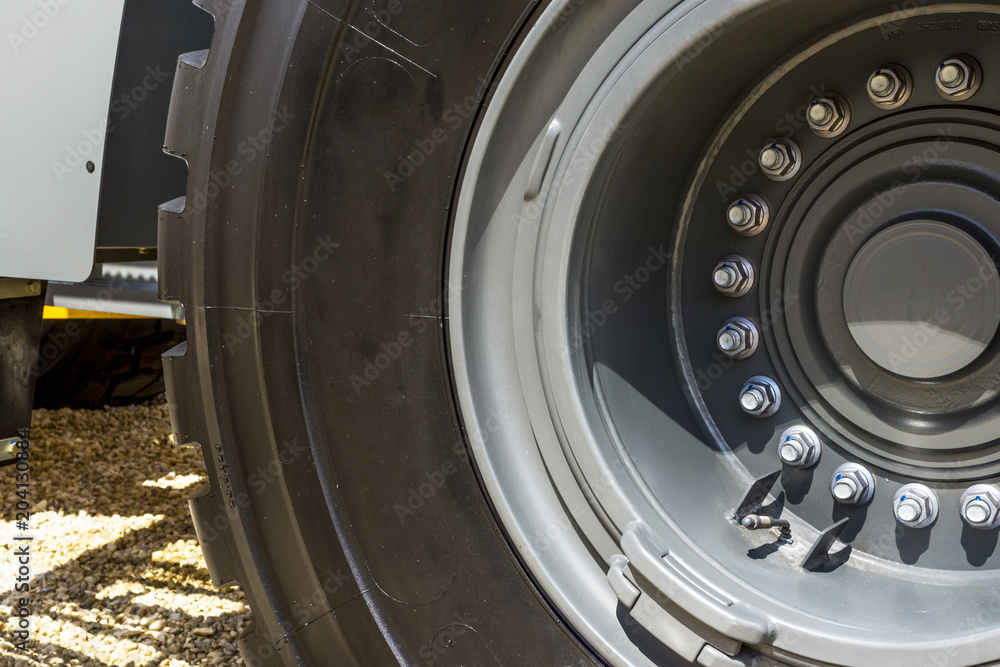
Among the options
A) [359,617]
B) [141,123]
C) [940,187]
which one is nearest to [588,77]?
[940,187]

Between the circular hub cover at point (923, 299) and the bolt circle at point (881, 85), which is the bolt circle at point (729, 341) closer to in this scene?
the circular hub cover at point (923, 299)

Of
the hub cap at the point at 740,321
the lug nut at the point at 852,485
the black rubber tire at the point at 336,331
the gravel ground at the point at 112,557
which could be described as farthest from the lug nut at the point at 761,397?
the gravel ground at the point at 112,557

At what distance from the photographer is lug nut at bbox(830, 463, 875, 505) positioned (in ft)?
3.10

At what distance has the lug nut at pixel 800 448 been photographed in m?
0.98

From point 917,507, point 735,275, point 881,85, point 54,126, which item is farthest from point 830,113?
point 54,126

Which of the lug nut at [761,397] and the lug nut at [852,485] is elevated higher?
the lug nut at [761,397]

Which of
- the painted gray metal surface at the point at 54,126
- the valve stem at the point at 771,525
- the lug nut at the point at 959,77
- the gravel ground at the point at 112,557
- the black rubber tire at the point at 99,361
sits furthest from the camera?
the black rubber tire at the point at 99,361

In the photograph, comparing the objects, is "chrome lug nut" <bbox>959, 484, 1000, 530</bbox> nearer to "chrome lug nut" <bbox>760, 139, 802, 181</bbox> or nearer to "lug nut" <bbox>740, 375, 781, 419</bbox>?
"lug nut" <bbox>740, 375, 781, 419</bbox>

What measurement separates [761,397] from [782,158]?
291 millimetres

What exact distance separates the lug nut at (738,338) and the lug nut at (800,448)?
113 millimetres

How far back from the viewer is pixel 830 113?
948mm

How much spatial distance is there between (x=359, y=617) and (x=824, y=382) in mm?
647

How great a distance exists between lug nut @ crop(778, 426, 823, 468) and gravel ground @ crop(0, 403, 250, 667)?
4.28 feet

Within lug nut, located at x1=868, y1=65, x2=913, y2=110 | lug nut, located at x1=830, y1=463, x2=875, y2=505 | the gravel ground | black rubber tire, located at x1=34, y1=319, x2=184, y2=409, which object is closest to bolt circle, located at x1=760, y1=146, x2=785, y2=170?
lug nut, located at x1=868, y1=65, x2=913, y2=110
